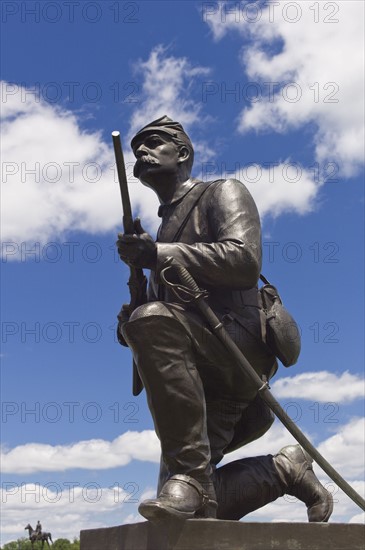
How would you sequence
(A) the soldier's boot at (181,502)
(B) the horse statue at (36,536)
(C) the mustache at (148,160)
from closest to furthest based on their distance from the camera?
(A) the soldier's boot at (181,502)
(C) the mustache at (148,160)
(B) the horse statue at (36,536)

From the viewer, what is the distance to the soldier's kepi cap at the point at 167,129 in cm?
586

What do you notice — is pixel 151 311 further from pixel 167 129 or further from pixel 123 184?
pixel 167 129

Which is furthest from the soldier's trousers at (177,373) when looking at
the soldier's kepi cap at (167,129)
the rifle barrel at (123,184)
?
the soldier's kepi cap at (167,129)

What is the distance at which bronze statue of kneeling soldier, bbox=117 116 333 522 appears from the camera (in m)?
4.83

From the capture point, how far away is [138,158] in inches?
231

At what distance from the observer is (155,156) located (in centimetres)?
581

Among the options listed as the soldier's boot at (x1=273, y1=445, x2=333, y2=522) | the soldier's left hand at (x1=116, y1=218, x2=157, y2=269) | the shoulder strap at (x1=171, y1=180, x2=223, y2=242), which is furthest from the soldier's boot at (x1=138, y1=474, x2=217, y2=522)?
the shoulder strap at (x1=171, y1=180, x2=223, y2=242)

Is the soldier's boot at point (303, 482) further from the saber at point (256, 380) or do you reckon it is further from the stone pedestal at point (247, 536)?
the stone pedestal at point (247, 536)

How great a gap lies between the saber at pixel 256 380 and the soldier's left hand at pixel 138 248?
0.21 metres

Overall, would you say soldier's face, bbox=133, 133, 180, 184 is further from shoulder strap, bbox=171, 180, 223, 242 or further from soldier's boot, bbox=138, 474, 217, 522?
soldier's boot, bbox=138, 474, 217, 522

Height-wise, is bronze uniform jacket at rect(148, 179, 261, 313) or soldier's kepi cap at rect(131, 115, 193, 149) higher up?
soldier's kepi cap at rect(131, 115, 193, 149)

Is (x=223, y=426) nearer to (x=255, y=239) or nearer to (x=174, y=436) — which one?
(x=174, y=436)

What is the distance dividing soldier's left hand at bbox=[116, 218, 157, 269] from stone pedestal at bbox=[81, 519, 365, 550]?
168 centimetres

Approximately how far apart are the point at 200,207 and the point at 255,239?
22.8 inches
